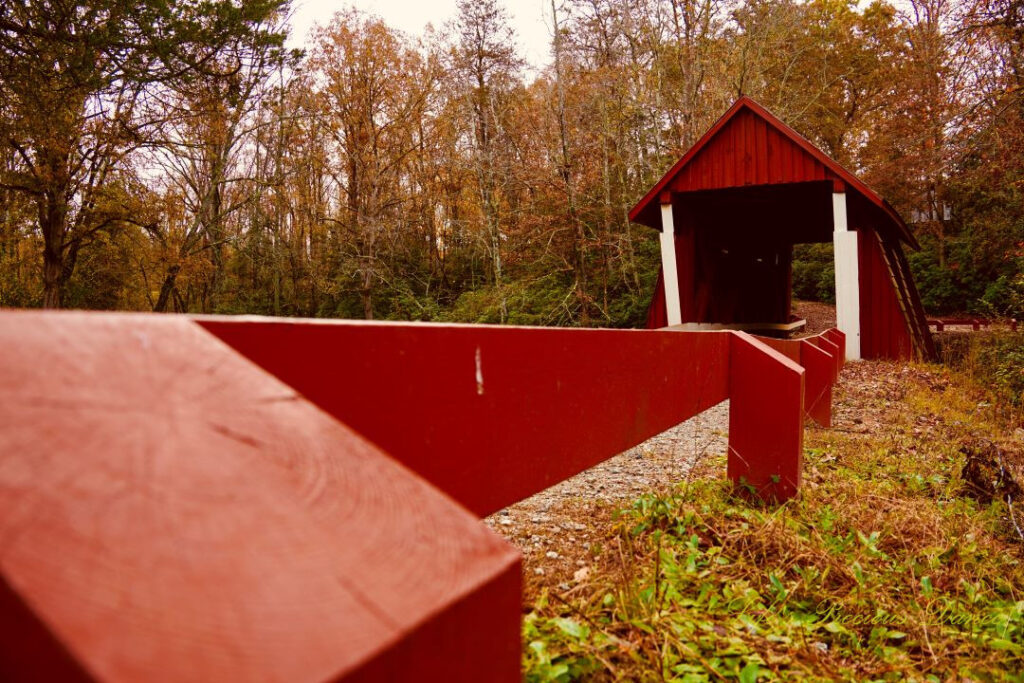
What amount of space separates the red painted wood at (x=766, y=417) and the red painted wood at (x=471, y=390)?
3.40 feet

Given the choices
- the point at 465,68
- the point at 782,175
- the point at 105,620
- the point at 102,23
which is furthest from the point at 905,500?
the point at 465,68

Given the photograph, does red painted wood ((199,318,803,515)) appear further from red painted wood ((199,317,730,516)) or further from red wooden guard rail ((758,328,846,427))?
red wooden guard rail ((758,328,846,427))

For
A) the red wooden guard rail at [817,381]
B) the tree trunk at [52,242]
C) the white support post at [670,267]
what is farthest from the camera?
the tree trunk at [52,242]

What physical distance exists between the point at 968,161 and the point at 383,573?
54.5 feet

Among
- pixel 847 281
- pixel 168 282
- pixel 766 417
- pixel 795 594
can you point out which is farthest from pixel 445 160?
pixel 795 594

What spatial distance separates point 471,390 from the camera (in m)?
0.94

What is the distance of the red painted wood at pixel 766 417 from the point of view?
2.34m

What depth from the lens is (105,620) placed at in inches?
13.1

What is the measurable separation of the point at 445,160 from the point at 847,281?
15.6 meters

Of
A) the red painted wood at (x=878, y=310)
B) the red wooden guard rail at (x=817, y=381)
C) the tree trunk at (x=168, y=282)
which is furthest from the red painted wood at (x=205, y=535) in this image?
the tree trunk at (x=168, y=282)

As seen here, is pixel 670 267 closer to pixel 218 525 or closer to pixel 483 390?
pixel 483 390

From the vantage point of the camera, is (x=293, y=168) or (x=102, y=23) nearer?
(x=102, y=23)

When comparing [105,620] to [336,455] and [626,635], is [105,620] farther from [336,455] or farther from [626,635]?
[626,635]

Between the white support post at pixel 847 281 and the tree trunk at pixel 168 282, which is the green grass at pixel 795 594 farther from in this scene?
the tree trunk at pixel 168 282
